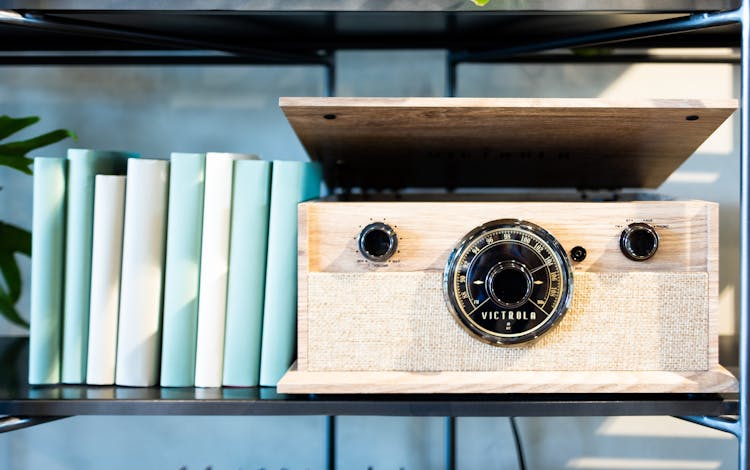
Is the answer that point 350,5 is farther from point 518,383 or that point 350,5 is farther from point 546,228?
point 518,383

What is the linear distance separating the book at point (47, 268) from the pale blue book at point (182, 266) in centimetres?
14

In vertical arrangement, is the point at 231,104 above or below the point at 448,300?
above

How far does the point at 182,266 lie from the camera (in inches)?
29.5

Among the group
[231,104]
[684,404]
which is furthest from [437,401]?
[231,104]

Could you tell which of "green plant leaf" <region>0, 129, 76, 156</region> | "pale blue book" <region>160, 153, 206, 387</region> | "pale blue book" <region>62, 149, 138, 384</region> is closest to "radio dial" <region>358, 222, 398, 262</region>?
"pale blue book" <region>160, 153, 206, 387</region>

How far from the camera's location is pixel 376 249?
689mm

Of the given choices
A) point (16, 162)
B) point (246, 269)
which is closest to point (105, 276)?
point (246, 269)

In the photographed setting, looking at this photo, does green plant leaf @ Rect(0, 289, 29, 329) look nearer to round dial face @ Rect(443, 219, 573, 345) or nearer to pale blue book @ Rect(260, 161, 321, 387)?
pale blue book @ Rect(260, 161, 321, 387)

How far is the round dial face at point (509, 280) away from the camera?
0.67 m

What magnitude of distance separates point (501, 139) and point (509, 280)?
8.5 inches

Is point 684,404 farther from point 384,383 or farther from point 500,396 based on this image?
point 384,383

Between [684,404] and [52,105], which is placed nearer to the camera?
[684,404]

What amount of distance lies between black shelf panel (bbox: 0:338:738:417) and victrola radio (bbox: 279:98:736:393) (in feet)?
0.08

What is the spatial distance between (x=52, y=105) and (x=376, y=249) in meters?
0.85
